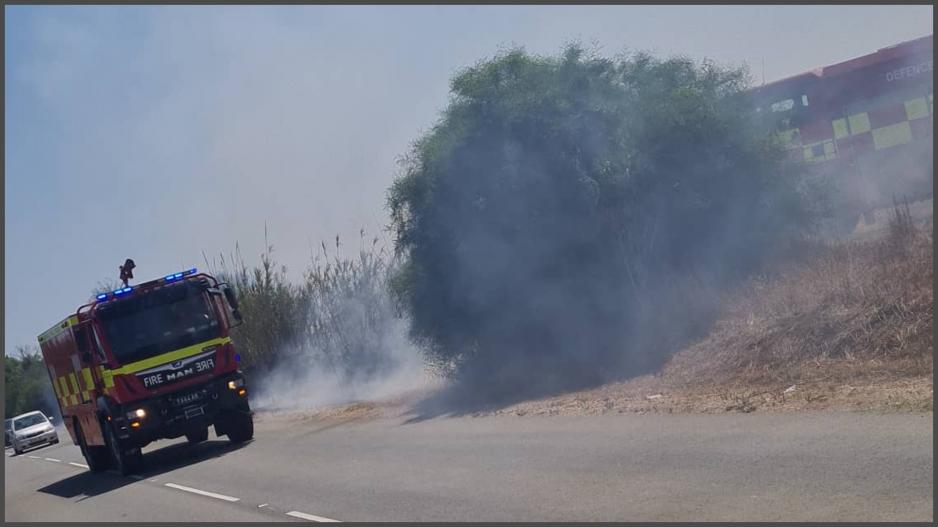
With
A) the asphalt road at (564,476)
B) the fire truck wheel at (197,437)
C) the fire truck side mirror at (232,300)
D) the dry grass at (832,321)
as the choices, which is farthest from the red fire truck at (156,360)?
the dry grass at (832,321)

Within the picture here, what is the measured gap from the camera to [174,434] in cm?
1797

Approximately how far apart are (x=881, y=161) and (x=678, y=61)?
7.13 meters

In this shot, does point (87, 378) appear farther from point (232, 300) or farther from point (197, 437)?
point (197, 437)

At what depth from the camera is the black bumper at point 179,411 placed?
17547mm

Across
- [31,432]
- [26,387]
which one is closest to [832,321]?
[31,432]

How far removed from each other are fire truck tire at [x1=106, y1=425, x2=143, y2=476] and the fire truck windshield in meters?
1.57

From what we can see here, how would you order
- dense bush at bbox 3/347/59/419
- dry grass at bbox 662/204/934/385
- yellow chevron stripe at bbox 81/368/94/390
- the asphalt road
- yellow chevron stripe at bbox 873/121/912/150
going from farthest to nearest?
dense bush at bbox 3/347/59/419 → yellow chevron stripe at bbox 873/121/912/150 → yellow chevron stripe at bbox 81/368/94/390 → dry grass at bbox 662/204/934/385 → the asphalt road

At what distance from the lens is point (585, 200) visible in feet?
64.5

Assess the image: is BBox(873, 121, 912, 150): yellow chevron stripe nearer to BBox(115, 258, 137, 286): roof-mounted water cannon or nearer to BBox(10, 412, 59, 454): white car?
BBox(115, 258, 137, 286): roof-mounted water cannon

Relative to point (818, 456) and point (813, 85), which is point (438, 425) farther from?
point (813, 85)

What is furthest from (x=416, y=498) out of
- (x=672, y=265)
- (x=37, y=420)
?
(x=37, y=420)

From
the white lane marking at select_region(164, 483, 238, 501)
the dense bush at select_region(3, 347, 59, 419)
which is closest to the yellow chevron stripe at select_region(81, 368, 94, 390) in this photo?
the white lane marking at select_region(164, 483, 238, 501)

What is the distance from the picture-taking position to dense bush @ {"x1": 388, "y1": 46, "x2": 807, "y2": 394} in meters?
19.6

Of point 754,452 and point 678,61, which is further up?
point 678,61
